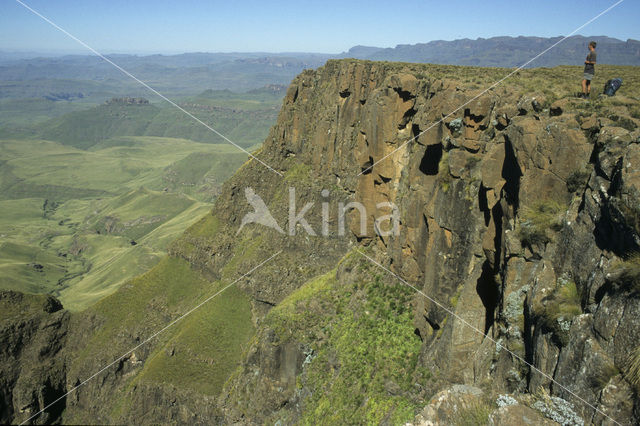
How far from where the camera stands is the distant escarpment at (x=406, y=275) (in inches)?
540

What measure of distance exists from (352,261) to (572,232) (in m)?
31.4

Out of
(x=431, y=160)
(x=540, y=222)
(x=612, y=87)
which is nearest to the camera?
(x=540, y=222)

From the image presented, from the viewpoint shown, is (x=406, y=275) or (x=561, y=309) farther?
(x=406, y=275)

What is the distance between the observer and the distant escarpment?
540 inches

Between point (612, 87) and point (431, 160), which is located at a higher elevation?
point (612, 87)

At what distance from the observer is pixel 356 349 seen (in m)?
37.1

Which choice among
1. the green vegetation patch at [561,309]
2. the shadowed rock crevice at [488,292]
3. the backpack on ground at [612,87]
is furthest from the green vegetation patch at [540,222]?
the backpack on ground at [612,87]

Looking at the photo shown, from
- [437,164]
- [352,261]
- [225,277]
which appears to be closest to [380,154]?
[437,164]

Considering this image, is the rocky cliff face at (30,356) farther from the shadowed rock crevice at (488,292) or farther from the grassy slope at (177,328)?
the shadowed rock crevice at (488,292)

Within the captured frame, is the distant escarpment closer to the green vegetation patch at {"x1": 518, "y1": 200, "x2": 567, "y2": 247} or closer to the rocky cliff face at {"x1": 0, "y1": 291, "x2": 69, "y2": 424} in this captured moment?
the green vegetation patch at {"x1": 518, "y1": 200, "x2": 567, "y2": 247}

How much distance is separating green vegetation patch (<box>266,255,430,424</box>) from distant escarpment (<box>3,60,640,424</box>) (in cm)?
18

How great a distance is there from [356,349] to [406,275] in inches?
321

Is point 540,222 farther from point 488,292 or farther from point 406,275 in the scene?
point 406,275

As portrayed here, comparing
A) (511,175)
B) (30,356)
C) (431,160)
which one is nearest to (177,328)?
(30,356)
